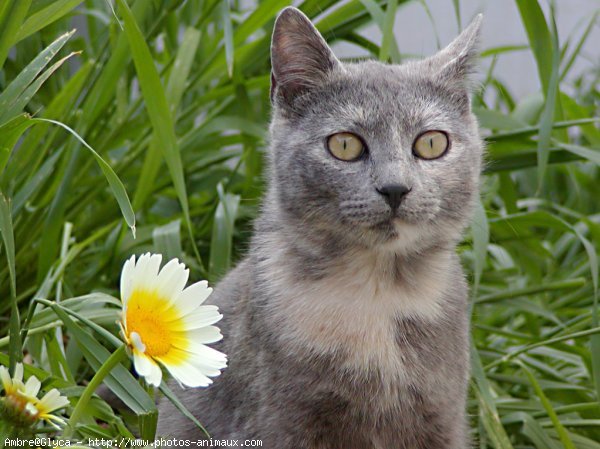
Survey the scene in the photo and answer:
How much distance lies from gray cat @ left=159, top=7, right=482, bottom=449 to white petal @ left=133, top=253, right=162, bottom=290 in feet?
1.40

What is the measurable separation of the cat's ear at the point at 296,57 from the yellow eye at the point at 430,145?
221 mm

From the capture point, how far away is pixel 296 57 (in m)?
1.57

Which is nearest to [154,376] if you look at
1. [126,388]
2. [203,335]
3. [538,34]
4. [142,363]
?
[142,363]

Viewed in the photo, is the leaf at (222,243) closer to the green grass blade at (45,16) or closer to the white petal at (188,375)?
the green grass blade at (45,16)

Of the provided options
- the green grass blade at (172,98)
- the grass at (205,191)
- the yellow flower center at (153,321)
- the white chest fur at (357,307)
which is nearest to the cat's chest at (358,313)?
the white chest fur at (357,307)

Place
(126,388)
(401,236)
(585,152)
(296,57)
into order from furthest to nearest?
(585,152) → (296,57) → (401,236) → (126,388)

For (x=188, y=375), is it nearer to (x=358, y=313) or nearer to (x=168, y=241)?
(x=358, y=313)

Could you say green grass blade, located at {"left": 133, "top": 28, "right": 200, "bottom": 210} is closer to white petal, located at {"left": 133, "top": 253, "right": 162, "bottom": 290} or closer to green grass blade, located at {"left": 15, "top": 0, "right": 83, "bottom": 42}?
green grass blade, located at {"left": 15, "top": 0, "right": 83, "bottom": 42}

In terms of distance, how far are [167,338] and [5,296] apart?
1023mm

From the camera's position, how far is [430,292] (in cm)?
153

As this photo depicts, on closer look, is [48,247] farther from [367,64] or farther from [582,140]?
[582,140]

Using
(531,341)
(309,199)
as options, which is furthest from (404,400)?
(531,341)

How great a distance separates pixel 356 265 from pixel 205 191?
3.73ft

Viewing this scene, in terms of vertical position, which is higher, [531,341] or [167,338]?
[167,338]
